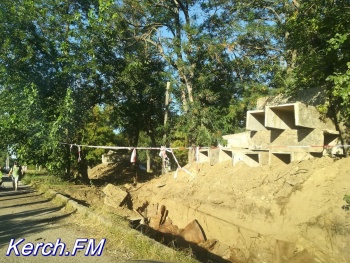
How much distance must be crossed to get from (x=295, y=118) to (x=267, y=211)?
271 cm

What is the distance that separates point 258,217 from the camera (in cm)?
974

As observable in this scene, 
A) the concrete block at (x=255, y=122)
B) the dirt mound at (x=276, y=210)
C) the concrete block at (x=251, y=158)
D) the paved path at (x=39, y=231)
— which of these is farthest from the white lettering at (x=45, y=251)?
the concrete block at (x=255, y=122)

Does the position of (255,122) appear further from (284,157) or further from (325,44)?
(325,44)

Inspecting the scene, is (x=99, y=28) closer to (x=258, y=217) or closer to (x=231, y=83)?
(x=231, y=83)

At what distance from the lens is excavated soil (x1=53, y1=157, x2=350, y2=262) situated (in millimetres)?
7984

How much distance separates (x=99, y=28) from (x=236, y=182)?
32.9 ft

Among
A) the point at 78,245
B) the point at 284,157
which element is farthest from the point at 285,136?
the point at 78,245

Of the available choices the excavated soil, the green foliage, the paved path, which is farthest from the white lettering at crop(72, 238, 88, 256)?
the green foliage

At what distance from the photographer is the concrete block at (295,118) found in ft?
34.2

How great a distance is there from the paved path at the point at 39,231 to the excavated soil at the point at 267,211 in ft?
10.8

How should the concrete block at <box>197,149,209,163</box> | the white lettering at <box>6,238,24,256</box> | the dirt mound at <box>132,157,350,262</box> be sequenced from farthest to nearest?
the concrete block at <box>197,149,209,163</box>, the dirt mound at <box>132,157,350,262</box>, the white lettering at <box>6,238,24,256</box>

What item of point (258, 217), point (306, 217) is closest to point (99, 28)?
point (258, 217)

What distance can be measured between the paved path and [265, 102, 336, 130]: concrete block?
6246 mm

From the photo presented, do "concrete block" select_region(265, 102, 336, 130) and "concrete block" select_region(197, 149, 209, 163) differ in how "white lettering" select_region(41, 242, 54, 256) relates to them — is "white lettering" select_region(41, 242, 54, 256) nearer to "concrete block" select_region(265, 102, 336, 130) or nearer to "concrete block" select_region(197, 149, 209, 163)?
"concrete block" select_region(265, 102, 336, 130)
